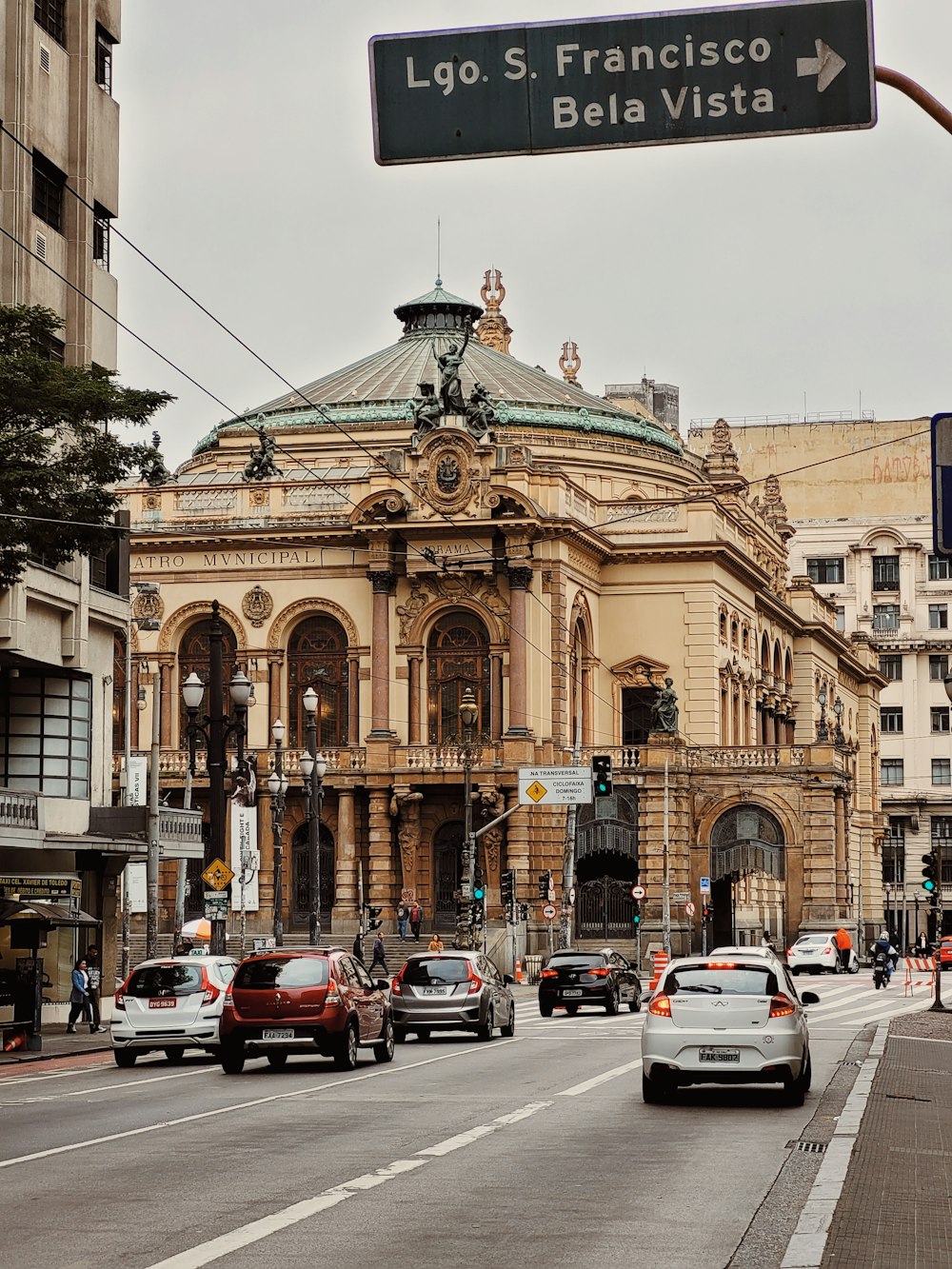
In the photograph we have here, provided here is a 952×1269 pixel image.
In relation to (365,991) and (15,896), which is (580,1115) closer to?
(365,991)

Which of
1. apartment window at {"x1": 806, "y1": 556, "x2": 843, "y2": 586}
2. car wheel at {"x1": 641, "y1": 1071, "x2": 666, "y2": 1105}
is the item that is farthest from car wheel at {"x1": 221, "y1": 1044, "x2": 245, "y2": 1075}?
apartment window at {"x1": 806, "y1": 556, "x2": 843, "y2": 586}

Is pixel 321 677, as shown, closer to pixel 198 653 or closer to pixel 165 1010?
pixel 198 653

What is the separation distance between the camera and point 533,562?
69688 mm

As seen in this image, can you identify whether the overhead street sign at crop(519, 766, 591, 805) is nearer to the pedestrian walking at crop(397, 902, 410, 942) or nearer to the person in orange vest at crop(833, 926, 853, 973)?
the pedestrian walking at crop(397, 902, 410, 942)

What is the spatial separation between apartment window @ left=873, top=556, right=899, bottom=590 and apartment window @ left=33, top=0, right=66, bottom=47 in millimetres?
87121

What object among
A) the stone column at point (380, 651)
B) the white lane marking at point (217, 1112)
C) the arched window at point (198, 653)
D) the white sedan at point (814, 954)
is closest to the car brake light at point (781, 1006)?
the white lane marking at point (217, 1112)

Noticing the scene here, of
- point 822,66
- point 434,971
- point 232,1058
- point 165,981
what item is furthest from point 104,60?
point 822,66

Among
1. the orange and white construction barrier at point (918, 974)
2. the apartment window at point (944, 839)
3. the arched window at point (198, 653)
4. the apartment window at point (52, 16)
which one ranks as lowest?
the orange and white construction barrier at point (918, 974)

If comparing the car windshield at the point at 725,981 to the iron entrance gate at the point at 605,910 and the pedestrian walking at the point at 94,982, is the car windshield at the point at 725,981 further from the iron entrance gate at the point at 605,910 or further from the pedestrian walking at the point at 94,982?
the iron entrance gate at the point at 605,910

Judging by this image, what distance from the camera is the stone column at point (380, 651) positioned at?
70.0 metres

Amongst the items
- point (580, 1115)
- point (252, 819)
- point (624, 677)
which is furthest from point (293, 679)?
point (580, 1115)

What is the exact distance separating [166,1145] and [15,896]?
63.9 feet

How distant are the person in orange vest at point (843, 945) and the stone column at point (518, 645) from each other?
11498mm

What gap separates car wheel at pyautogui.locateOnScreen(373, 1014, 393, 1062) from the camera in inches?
1150
